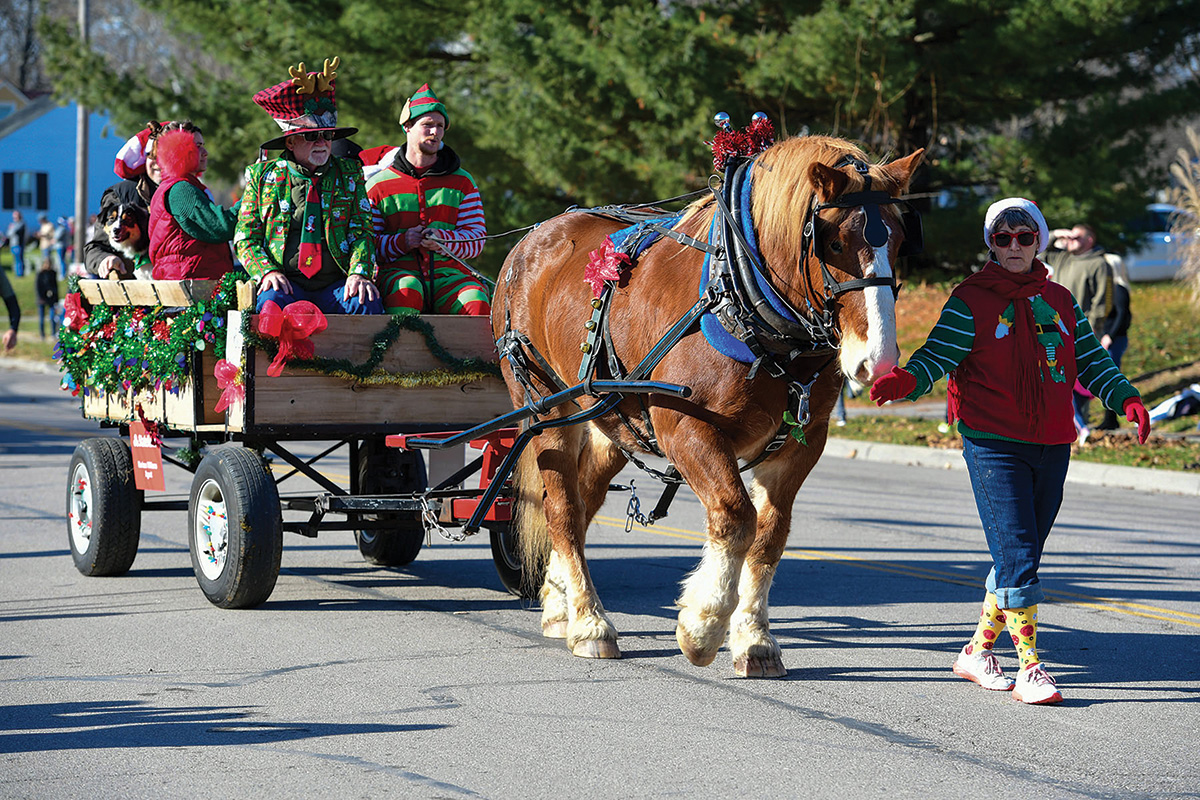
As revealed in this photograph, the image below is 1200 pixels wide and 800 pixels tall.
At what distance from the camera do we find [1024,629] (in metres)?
5.43

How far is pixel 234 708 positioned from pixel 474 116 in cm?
1754

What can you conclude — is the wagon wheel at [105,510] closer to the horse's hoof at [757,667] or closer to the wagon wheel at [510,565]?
the wagon wheel at [510,565]

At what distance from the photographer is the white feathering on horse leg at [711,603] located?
5363 mm

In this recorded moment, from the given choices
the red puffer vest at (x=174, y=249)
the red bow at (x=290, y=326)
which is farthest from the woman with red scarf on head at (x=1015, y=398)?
the red puffer vest at (x=174, y=249)

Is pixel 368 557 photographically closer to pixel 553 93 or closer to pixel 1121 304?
pixel 1121 304

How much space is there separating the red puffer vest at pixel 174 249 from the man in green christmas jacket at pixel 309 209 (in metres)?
0.84

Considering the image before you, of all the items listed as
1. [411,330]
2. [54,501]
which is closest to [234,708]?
[411,330]

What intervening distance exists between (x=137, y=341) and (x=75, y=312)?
0.81 metres

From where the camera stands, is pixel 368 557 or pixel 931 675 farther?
pixel 368 557

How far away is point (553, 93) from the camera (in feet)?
65.3

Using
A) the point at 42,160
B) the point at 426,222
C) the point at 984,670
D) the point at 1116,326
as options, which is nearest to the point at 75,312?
the point at 426,222

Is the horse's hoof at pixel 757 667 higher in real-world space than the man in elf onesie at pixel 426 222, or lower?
lower

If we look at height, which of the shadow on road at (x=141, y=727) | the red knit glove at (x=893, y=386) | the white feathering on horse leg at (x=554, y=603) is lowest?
the shadow on road at (x=141, y=727)

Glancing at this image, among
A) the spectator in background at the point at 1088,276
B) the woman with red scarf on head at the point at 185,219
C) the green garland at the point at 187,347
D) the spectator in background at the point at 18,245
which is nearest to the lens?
the green garland at the point at 187,347
